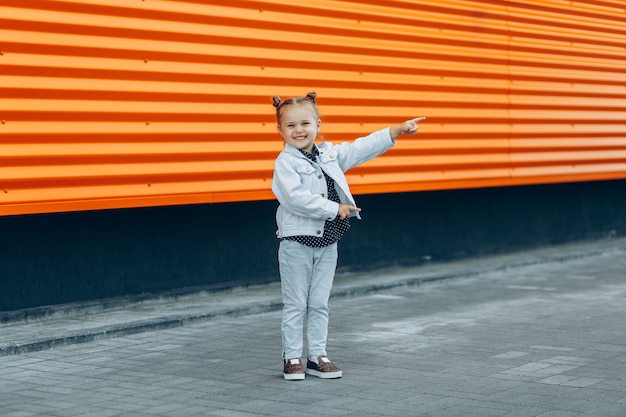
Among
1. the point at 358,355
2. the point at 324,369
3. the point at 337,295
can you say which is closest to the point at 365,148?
the point at 324,369

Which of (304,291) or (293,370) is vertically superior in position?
(304,291)

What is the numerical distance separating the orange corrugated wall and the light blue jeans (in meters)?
2.27

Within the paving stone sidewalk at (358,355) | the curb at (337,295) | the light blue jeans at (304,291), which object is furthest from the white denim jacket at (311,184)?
the curb at (337,295)

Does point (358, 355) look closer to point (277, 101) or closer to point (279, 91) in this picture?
point (277, 101)

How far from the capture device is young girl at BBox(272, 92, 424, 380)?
234 inches

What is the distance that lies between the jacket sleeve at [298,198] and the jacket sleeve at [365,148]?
1.18 feet

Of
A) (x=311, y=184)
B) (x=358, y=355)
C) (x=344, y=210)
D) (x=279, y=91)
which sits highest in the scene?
(x=279, y=91)

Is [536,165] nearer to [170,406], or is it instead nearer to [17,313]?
[17,313]

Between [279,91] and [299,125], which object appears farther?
[279,91]

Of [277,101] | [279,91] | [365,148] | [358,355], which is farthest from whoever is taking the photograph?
[279,91]

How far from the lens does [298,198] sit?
229 inches

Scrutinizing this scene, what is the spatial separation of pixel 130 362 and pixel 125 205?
1733mm

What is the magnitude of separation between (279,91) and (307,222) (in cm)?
332

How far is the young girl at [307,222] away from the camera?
19.5ft
